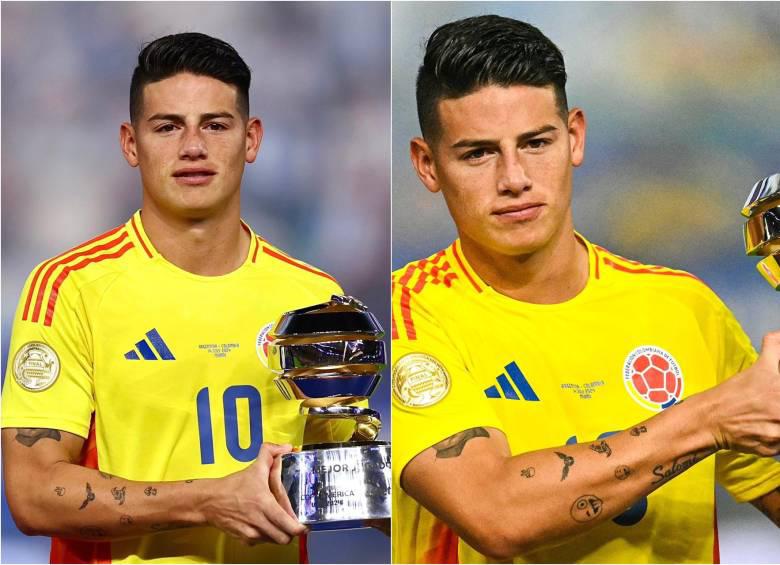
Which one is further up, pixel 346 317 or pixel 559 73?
pixel 559 73

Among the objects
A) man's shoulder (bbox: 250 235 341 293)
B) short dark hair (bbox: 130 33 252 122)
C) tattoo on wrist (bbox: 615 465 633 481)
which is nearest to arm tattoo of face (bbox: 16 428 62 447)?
man's shoulder (bbox: 250 235 341 293)

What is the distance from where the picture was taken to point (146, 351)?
2449mm

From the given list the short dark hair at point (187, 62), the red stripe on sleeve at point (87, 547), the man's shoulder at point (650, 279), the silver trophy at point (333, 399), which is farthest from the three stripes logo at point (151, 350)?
the man's shoulder at point (650, 279)

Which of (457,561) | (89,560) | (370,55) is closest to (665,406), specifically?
(457,561)

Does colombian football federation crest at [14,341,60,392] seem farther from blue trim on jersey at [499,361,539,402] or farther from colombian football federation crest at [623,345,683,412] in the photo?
colombian football federation crest at [623,345,683,412]

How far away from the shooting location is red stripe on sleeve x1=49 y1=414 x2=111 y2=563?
2.41 metres

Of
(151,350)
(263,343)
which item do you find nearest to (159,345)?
(151,350)

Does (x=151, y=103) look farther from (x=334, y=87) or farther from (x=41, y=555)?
(x=41, y=555)

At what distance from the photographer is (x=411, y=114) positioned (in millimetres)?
2529

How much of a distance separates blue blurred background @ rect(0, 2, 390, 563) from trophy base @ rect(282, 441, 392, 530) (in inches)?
7.6

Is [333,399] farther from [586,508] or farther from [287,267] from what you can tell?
[586,508]

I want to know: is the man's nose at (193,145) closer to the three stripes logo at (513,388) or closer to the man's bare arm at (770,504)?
the three stripes logo at (513,388)

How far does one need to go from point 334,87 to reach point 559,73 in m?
0.50

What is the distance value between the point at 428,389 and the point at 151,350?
0.59m
